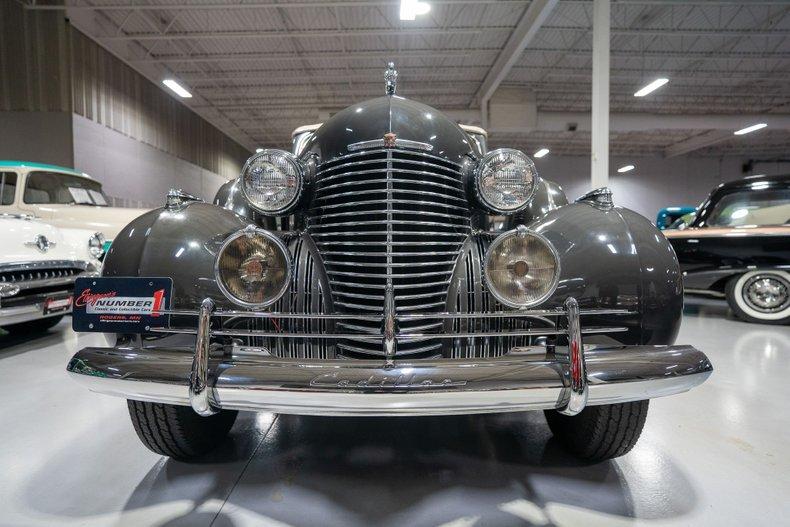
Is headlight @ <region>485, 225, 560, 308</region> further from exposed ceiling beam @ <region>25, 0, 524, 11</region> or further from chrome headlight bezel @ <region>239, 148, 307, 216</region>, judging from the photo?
exposed ceiling beam @ <region>25, 0, 524, 11</region>

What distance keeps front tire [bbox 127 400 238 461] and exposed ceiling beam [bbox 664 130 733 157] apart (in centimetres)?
2075

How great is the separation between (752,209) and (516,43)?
19.6 feet

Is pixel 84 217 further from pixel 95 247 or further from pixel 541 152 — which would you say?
pixel 541 152

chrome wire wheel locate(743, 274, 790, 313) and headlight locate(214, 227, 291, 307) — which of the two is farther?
chrome wire wheel locate(743, 274, 790, 313)

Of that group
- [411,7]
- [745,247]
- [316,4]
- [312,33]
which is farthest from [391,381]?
[312,33]

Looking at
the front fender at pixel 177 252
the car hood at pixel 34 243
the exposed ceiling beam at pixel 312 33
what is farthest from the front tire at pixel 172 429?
the exposed ceiling beam at pixel 312 33

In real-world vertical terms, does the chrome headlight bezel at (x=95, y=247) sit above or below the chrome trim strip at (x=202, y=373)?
above

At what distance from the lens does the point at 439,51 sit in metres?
10.2

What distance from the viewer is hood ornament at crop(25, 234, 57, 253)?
3.77 metres

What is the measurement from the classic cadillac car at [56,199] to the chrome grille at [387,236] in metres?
4.81

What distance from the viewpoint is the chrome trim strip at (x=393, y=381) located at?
125cm

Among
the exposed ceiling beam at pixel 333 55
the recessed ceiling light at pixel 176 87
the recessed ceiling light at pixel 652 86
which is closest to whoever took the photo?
the exposed ceiling beam at pixel 333 55

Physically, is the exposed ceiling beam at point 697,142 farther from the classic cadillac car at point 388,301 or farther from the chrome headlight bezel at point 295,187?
the chrome headlight bezel at point 295,187

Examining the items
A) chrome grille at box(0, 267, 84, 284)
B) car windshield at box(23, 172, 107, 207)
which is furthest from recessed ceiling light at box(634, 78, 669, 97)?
chrome grille at box(0, 267, 84, 284)
